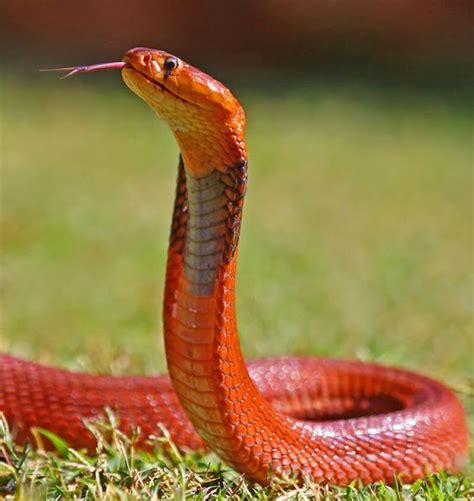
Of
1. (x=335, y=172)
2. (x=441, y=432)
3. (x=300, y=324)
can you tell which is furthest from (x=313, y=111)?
(x=441, y=432)

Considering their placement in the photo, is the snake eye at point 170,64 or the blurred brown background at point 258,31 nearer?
the snake eye at point 170,64

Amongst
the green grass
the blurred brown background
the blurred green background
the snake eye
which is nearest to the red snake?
the snake eye

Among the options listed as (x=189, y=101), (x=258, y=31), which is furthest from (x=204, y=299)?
(x=258, y=31)

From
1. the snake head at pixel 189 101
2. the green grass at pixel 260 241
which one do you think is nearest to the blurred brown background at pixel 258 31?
the green grass at pixel 260 241

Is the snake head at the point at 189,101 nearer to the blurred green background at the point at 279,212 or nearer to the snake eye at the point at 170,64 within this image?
the snake eye at the point at 170,64

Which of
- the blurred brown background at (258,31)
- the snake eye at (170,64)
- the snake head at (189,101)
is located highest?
the blurred brown background at (258,31)

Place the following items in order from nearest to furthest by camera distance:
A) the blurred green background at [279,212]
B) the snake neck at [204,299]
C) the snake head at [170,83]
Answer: the snake head at [170,83]
the snake neck at [204,299]
the blurred green background at [279,212]
